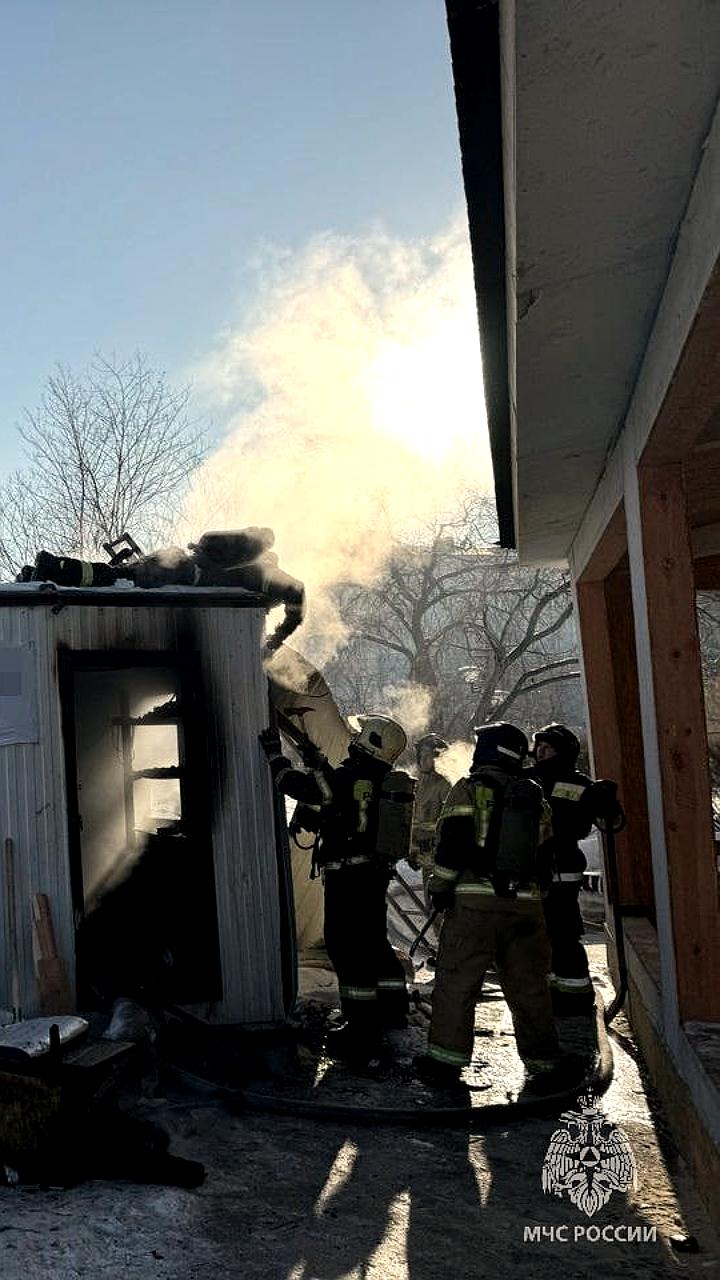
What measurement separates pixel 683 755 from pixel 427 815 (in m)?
6.20

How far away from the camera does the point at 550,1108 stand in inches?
199

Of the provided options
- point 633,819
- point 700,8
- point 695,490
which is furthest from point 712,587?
point 700,8

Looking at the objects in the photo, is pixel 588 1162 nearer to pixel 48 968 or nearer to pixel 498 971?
pixel 498 971

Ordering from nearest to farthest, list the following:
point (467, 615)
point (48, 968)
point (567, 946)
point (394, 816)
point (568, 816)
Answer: point (48, 968) → point (394, 816) → point (567, 946) → point (568, 816) → point (467, 615)

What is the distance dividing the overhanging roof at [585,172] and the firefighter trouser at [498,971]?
268cm

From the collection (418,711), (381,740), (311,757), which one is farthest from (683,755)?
(418,711)

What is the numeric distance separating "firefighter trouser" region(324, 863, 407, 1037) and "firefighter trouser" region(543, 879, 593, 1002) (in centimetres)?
100

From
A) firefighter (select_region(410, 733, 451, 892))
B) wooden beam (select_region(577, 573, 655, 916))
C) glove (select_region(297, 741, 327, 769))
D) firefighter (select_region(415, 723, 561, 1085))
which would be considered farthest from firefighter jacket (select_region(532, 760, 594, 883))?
firefighter (select_region(410, 733, 451, 892))

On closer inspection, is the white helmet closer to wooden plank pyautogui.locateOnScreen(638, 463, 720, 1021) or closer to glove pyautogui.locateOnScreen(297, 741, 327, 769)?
glove pyautogui.locateOnScreen(297, 741, 327, 769)

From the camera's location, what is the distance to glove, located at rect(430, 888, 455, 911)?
544 cm

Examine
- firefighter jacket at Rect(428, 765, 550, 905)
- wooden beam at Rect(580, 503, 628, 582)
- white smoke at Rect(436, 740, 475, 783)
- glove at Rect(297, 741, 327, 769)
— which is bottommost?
firefighter jacket at Rect(428, 765, 550, 905)

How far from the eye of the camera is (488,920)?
5457 millimetres

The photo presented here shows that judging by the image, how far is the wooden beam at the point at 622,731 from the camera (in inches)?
299

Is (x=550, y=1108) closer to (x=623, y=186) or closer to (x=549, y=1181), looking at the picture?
(x=549, y=1181)
